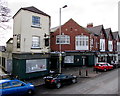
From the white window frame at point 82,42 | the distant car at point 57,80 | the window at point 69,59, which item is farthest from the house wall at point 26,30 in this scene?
the white window frame at point 82,42

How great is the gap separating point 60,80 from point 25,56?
6.05 metres

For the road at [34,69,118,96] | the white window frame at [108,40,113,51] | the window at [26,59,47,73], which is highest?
the white window frame at [108,40,113,51]

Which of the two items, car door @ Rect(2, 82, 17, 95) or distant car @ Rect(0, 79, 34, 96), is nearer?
car door @ Rect(2, 82, 17, 95)

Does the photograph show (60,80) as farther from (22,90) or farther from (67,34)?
(67,34)

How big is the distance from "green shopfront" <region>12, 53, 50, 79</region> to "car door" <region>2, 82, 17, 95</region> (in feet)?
19.4

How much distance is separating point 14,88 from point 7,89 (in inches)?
22.3

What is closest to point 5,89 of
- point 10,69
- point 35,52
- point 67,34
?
point 35,52

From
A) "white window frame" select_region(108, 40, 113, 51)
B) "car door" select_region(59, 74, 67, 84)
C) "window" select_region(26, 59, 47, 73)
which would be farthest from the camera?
"white window frame" select_region(108, 40, 113, 51)

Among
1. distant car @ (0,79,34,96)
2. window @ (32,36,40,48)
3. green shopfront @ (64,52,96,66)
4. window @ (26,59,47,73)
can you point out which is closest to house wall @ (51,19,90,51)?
green shopfront @ (64,52,96,66)

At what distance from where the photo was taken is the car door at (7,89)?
9.34 metres

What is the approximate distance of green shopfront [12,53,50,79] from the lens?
621 inches

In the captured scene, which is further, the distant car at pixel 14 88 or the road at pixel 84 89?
the road at pixel 84 89

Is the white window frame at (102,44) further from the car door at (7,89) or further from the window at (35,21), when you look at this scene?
the car door at (7,89)

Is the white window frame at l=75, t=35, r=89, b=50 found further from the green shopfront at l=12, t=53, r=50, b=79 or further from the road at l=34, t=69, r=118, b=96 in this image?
the road at l=34, t=69, r=118, b=96
